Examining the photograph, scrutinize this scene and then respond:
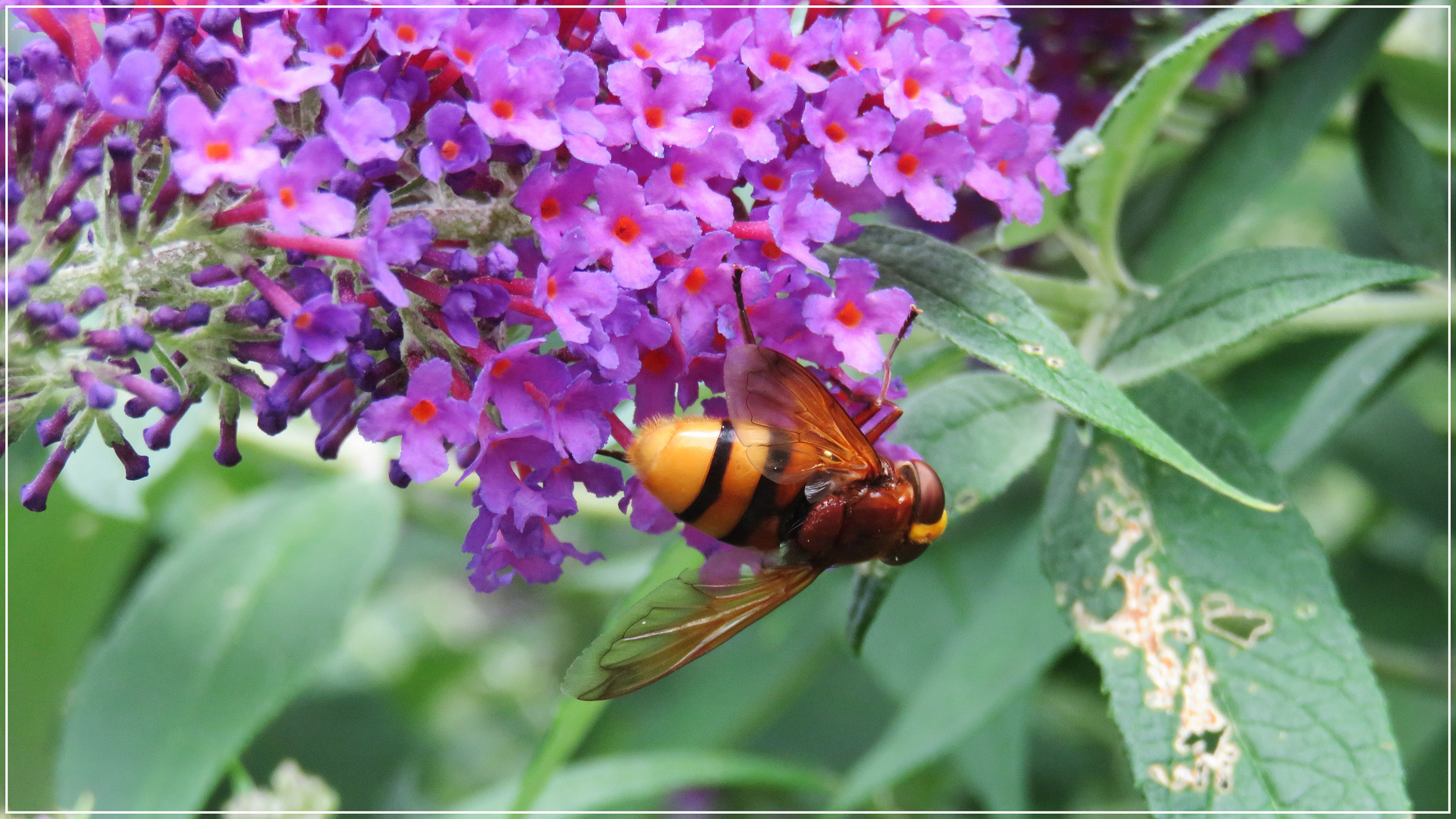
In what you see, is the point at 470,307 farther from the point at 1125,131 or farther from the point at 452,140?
the point at 1125,131

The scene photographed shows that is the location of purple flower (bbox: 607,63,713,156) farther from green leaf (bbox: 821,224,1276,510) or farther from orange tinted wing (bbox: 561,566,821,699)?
orange tinted wing (bbox: 561,566,821,699)

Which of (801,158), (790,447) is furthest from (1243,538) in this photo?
(801,158)

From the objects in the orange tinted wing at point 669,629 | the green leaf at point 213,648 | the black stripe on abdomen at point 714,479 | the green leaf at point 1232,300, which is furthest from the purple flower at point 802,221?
the green leaf at point 213,648

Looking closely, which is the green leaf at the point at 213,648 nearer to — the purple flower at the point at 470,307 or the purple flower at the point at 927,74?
the purple flower at the point at 470,307

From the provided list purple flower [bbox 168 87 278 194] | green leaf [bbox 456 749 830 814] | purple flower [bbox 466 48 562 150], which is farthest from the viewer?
green leaf [bbox 456 749 830 814]

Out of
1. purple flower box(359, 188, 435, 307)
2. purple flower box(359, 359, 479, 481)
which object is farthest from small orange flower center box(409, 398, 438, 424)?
purple flower box(359, 188, 435, 307)

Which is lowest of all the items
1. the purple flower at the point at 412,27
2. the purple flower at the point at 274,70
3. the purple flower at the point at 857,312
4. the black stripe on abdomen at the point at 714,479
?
the black stripe on abdomen at the point at 714,479
